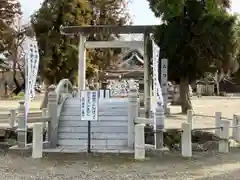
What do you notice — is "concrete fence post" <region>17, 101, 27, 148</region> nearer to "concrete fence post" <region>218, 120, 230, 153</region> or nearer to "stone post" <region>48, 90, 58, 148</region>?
"stone post" <region>48, 90, 58, 148</region>

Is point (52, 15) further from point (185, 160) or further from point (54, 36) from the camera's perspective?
point (185, 160)

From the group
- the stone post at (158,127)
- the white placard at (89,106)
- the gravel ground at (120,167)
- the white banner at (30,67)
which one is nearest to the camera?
the gravel ground at (120,167)

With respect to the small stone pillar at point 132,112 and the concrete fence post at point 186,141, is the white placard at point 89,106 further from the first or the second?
the concrete fence post at point 186,141

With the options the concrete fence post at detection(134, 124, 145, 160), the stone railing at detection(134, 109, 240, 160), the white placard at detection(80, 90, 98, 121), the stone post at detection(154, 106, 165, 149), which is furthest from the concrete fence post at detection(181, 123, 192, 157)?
the white placard at detection(80, 90, 98, 121)

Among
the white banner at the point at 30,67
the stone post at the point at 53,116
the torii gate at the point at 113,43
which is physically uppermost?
the torii gate at the point at 113,43

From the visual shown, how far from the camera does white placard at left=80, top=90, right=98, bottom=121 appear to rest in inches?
429

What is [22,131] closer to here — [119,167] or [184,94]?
[119,167]

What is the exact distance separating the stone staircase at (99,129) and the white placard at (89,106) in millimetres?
1174

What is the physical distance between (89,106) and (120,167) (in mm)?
2195

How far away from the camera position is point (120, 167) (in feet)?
30.9

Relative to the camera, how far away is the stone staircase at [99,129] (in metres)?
12.3

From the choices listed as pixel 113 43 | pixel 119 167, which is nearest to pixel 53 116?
pixel 119 167

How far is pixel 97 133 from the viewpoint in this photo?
12812mm

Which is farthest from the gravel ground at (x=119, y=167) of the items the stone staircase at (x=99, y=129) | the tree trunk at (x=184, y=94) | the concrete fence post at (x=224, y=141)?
the tree trunk at (x=184, y=94)
